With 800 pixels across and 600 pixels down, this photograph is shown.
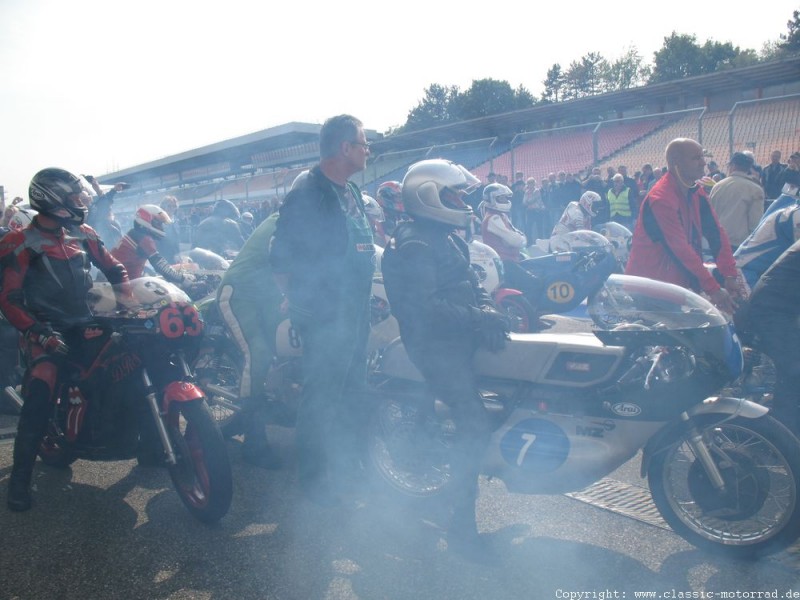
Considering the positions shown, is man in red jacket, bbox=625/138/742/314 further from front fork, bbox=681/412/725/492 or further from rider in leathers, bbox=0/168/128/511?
rider in leathers, bbox=0/168/128/511

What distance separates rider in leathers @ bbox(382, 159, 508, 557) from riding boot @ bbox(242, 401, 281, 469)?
60.0 inches

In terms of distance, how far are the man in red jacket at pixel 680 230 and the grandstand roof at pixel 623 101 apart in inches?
787

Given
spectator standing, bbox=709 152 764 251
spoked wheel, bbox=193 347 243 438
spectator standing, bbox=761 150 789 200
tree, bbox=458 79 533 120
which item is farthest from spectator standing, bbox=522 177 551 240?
tree, bbox=458 79 533 120

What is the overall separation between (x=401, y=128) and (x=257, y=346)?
242ft

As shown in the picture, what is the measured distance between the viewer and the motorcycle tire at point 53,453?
4.36m

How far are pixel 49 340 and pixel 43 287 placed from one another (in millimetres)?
442

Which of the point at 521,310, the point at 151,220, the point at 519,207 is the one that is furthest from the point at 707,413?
the point at 519,207

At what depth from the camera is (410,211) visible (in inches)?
149

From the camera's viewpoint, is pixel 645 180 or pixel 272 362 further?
pixel 645 180

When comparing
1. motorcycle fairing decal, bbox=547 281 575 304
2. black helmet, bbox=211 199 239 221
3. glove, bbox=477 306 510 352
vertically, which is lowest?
motorcycle fairing decal, bbox=547 281 575 304

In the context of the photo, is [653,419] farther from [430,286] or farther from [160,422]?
[160,422]

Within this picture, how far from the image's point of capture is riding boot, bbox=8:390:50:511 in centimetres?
413

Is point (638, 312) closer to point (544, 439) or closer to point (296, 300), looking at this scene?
point (544, 439)

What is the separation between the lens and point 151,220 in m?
5.82
